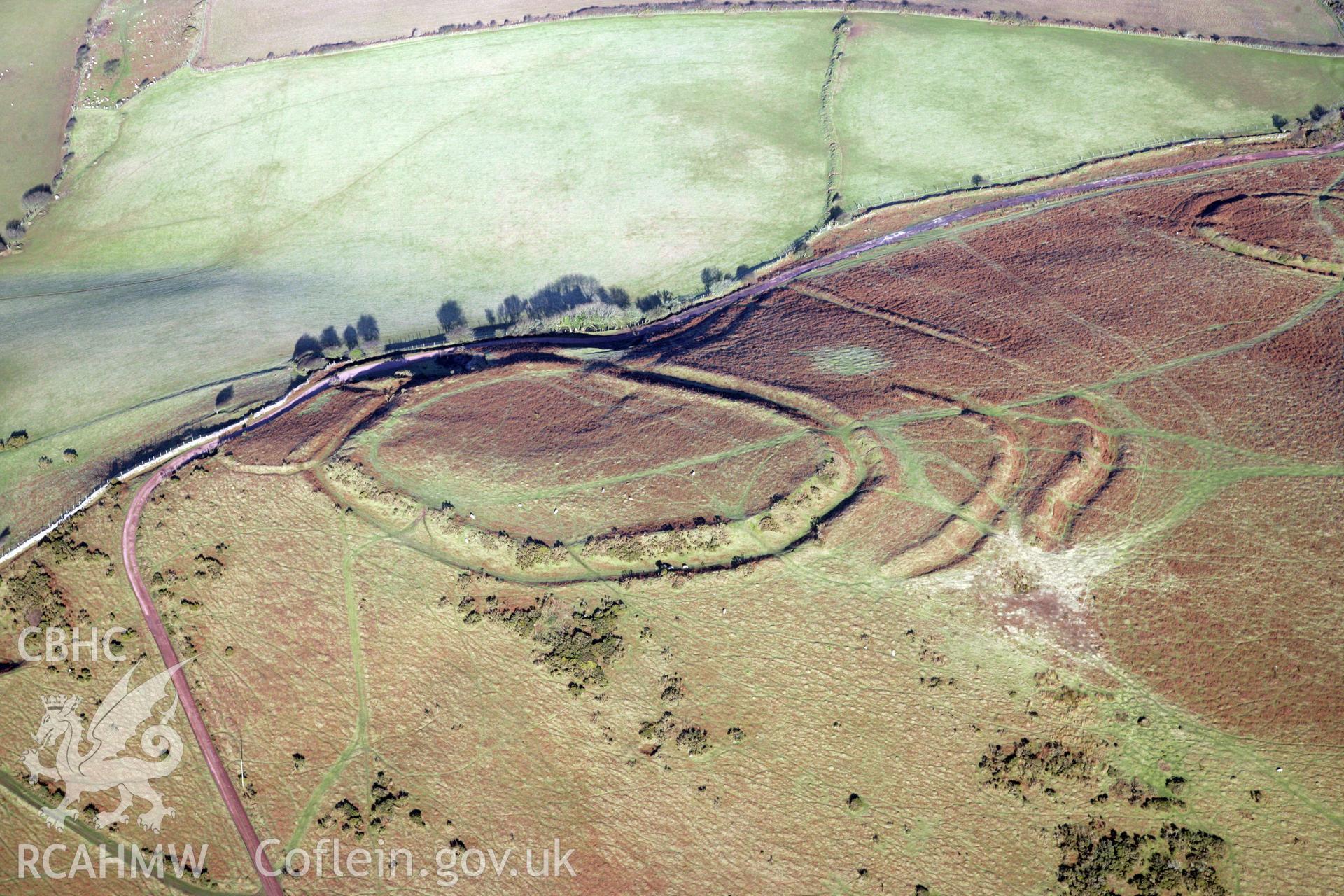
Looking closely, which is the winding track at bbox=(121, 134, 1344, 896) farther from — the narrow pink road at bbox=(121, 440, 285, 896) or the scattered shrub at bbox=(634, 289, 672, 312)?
the scattered shrub at bbox=(634, 289, 672, 312)

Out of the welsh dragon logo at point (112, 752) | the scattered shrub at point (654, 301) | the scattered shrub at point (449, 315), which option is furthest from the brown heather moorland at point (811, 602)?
the scattered shrub at point (654, 301)

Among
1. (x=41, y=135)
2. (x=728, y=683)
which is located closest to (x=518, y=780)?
(x=728, y=683)

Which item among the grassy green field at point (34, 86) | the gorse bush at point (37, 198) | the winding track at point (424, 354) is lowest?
the winding track at point (424, 354)

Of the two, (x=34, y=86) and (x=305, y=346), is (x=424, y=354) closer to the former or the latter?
(x=305, y=346)

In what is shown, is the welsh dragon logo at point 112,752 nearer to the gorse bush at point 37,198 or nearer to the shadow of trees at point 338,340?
the shadow of trees at point 338,340

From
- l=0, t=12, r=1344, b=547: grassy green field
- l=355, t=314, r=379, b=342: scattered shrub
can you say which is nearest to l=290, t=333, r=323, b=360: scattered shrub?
l=0, t=12, r=1344, b=547: grassy green field

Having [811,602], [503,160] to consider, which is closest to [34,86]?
[503,160]
